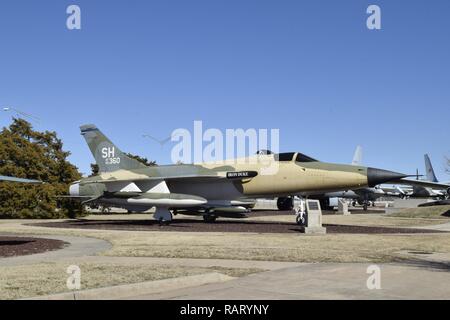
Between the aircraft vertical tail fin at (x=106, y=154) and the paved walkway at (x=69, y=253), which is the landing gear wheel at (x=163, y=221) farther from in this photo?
the paved walkway at (x=69, y=253)

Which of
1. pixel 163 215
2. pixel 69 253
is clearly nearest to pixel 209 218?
pixel 163 215

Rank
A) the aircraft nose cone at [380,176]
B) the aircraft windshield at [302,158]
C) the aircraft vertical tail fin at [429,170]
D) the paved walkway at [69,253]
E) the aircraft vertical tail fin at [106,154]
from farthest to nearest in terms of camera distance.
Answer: the aircraft vertical tail fin at [429,170] → the aircraft vertical tail fin at [106,154] → the aircraft windshield at [302,158] → the aircraft nose cone at [380,176] → the paved walkway at [69,253]

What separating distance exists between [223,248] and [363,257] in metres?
4.03

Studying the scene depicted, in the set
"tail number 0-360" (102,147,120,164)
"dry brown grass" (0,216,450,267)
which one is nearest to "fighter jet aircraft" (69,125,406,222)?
"tail number 0-360" (102,147,120,164)

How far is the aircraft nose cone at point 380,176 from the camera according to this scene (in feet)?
72.4

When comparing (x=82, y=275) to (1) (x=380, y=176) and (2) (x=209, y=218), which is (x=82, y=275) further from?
(2) (x=209, y=218)

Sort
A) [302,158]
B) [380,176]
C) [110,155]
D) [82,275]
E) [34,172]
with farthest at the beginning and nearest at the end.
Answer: [34,172], [110,155], [302,158], [380,176], [82,275]

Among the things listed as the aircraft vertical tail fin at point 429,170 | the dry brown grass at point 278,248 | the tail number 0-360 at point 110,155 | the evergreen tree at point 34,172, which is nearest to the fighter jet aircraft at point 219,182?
the tail number 0-360 at point 110,155

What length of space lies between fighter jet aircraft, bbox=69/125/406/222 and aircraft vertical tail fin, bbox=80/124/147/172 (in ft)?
2.37

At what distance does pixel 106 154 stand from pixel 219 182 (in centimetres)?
793

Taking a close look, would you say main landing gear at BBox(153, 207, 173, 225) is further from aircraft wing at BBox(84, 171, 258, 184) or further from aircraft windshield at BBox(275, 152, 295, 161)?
aircraft windshield at BBox(275, 152, 295, 161)

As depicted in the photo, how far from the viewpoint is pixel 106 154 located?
29.6 meters

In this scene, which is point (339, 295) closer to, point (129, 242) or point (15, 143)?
point (129, 242)

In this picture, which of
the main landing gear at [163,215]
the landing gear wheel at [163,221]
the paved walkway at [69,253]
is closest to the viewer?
the paved walkway at [69,253]
